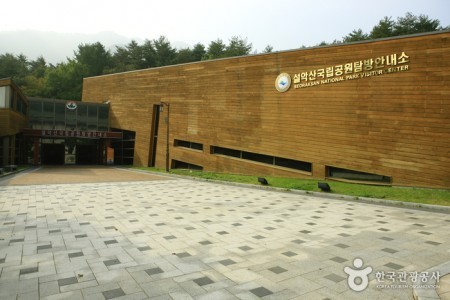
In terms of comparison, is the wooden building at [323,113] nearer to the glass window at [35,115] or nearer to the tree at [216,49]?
the glass window at [35,115]

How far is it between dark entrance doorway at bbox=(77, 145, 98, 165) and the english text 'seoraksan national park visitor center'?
422 centimetres

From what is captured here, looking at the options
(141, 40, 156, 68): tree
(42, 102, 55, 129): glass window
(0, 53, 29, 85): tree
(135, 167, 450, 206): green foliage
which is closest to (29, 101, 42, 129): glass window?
(42, 102, 55, 129): glass window

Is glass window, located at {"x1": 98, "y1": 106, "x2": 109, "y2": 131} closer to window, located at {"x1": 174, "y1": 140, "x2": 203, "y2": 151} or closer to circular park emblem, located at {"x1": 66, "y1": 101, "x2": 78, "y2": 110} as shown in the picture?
circular park emblem, located at {"x1": 66, "y1": 101, "x2": 78, "y2": 110}

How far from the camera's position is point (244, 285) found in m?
5.83

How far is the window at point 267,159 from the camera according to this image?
2184 cm

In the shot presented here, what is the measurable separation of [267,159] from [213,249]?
16.7 meters

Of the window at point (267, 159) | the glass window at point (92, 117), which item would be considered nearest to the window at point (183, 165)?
the window at point (267, 159)

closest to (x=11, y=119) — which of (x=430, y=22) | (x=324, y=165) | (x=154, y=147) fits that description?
(x=154, y=147)

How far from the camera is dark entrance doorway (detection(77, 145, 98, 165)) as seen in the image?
142 feet

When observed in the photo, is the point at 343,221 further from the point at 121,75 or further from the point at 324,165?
the point at 121,75

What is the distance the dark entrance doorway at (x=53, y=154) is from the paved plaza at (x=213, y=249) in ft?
98.4

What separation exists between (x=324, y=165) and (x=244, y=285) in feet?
51.8

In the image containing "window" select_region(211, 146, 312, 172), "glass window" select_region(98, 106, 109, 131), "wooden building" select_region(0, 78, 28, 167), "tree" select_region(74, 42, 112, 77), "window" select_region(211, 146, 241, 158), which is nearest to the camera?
"window" select_region(211, 146, 312, 172)

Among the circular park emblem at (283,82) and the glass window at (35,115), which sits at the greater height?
the circular park emblem at (283,82)
